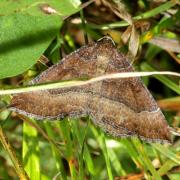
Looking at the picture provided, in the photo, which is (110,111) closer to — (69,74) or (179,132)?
(69,74)

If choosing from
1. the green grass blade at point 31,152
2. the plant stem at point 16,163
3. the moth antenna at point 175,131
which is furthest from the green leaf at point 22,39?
the moth antenna at point 175,131

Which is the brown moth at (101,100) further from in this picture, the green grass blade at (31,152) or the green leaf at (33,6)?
the green grass blade at (31,152)

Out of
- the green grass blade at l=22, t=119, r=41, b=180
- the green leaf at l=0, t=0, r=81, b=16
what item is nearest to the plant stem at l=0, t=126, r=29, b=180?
the green grass blade at l=22, t=119, r=41, b=180

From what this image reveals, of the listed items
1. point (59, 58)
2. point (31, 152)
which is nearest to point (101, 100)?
point (59, 58)

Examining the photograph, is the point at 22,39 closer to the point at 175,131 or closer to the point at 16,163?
the point at 16,163

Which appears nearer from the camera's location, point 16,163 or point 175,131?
point 16,163

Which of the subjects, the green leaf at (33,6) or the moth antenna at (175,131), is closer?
the green leaf at (33,6)

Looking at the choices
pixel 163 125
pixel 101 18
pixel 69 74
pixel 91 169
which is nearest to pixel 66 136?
pixel 91 169
